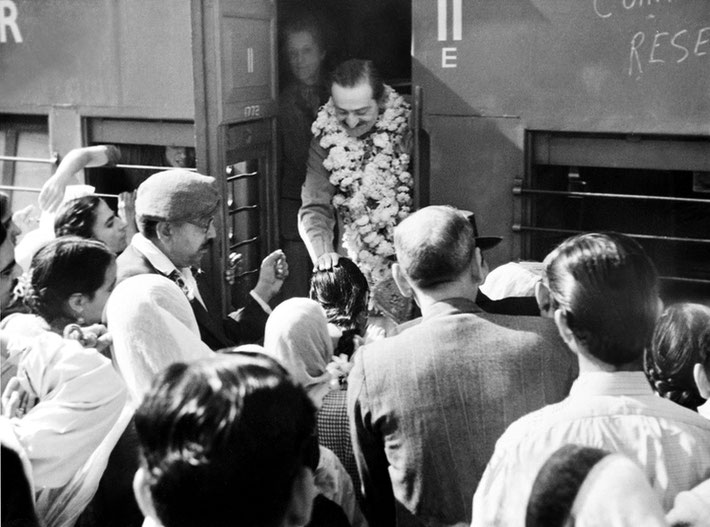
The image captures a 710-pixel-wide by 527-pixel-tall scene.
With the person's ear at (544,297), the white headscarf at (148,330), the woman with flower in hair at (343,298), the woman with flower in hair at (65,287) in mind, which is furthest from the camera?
the woman with flower in hair at (343,298)

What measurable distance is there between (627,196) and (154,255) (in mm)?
2610

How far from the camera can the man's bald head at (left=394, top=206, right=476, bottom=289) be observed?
2875 millimetres

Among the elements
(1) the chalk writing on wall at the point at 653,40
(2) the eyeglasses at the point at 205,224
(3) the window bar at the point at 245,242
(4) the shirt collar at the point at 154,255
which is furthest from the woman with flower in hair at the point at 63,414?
(1) the chalk writing on wall at the point at 653,40

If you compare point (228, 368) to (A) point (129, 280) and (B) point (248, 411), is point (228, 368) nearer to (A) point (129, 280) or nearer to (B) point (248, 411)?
(B) point (248, 411)

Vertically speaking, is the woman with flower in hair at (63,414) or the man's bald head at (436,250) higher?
the man's bald head at (436,250)

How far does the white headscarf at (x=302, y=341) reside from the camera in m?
3.29

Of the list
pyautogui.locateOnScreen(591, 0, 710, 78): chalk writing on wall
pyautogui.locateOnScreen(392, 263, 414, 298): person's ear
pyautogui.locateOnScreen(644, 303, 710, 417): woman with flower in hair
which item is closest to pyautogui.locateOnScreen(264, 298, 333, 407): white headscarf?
pyautogui.locateOnScreen(392, 263, 414, 298): person's ear

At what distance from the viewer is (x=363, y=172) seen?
19.5ft

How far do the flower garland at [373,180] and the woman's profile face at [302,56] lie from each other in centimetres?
64

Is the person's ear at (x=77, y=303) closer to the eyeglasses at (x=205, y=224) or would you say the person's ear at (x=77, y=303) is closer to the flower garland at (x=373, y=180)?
the eyeglasses at (x=205, y=224)

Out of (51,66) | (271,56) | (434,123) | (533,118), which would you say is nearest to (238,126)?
(271,56)

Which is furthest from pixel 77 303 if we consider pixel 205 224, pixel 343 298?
pixel 343 298

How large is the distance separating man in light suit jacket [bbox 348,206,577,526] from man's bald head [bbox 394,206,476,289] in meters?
0.08

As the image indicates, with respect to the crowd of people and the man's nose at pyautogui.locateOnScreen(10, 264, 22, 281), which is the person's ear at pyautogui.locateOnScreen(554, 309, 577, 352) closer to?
the crowd of people
